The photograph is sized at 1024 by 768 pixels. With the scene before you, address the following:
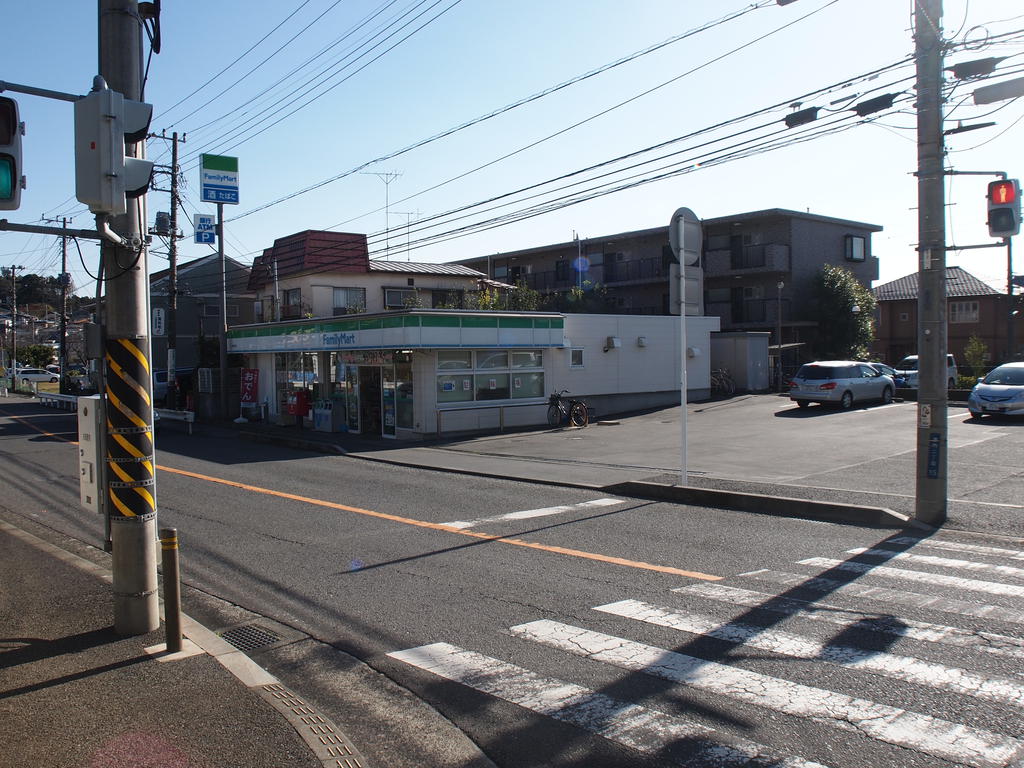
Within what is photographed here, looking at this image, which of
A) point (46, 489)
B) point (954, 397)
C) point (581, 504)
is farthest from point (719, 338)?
point (46, 489)

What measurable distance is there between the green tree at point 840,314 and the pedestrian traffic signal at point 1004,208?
101ft

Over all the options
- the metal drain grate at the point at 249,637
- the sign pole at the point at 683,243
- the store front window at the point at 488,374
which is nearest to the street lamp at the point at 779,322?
the store front window at the point at 488,374

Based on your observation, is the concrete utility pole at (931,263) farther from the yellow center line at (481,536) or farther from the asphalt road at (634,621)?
the yellow center line at (481,536)

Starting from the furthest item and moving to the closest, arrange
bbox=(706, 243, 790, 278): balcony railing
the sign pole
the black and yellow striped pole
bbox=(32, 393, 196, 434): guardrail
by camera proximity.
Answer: bbox=(706, 243, 790, 278): balcony railing
bbox=(32, 393, 196, 434): guardrail
the sign pole
the black and yellow striped pole

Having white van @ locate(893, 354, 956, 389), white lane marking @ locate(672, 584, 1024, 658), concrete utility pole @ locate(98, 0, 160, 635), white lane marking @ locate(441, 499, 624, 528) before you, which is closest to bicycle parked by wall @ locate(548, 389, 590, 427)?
white lane marking @ locate(441, 499, 624, 528)

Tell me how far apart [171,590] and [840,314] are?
126 ft

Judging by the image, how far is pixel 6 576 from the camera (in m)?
7.79

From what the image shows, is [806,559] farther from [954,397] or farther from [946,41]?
[954,397]

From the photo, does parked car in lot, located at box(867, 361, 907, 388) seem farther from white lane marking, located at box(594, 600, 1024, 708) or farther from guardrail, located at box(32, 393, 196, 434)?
white lane marking, located at box(594, 600, 1024, 708)

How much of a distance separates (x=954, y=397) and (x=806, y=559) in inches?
988

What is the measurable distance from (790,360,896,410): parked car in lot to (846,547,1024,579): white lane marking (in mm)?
19129

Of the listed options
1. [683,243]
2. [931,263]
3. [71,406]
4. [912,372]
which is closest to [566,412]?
[683,243]

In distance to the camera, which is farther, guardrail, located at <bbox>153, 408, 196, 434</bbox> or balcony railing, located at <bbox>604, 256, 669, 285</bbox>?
balcony railing, located at <bbox>604, 256, 669, 285</bbox>

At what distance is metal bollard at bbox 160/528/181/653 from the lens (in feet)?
17.5
